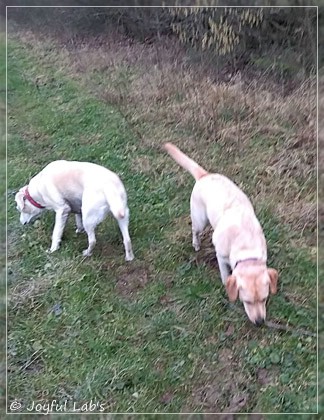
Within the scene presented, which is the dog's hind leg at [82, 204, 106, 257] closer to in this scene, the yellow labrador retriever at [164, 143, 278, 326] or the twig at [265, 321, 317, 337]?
the yellow labrador retriever at [164, 143, 278, 326]

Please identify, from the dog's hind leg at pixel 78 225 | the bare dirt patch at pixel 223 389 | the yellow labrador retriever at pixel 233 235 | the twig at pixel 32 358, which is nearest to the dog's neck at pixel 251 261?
the yellow labrador retriever at pixel 233 235

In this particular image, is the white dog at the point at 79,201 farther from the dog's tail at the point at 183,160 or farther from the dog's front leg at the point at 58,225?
the dog's tail at the point at 183,160

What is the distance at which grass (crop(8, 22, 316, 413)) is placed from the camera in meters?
2.72

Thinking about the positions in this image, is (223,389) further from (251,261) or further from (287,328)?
(251,261)

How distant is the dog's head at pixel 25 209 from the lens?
9.33 feet

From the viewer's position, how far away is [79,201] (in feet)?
10.4

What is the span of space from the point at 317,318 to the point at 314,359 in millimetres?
129

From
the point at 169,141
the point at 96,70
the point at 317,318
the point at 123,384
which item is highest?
the point at 96,70

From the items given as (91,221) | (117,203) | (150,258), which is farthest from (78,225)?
(150,258)

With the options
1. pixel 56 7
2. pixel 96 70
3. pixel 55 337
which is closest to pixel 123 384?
pixel 55 337

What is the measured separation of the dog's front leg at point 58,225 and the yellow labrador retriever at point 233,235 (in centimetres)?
44

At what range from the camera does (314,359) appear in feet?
8.86

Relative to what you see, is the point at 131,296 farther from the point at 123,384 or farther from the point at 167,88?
the point at 167,88

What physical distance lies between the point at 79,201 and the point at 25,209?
36 centimetres
